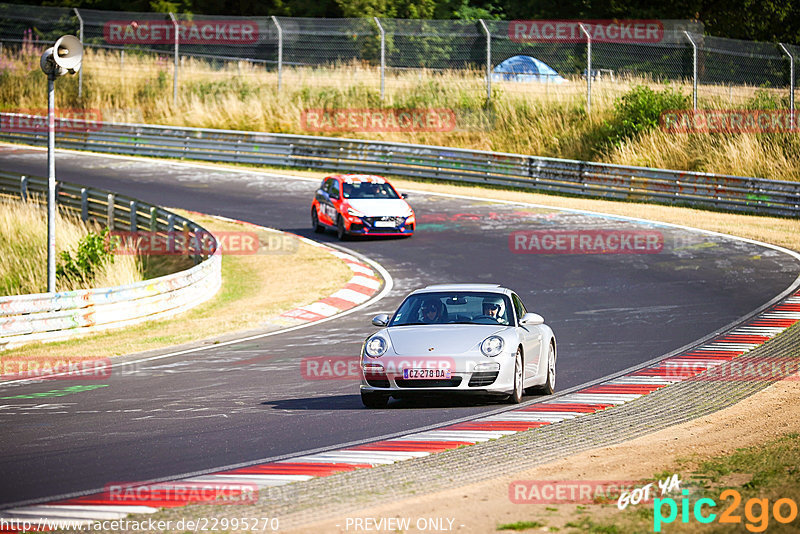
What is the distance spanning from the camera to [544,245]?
25016 millimetres

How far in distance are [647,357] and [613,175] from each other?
59.9 feet

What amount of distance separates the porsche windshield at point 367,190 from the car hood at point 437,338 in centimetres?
1534

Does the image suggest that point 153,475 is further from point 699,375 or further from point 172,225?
point 172,225

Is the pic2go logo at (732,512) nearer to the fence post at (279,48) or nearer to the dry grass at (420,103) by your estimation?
the dry grass at (420,103)

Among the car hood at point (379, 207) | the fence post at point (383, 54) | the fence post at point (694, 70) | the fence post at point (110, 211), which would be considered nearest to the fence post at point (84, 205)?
the fence post at point (110, 211)

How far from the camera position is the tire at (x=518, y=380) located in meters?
11.2

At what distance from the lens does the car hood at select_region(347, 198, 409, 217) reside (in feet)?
86.7

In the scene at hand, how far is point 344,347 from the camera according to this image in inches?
622

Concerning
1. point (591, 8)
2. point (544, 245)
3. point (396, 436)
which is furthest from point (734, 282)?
point (591, 8)

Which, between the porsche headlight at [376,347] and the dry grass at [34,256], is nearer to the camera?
the porsche headlight at [376,347]

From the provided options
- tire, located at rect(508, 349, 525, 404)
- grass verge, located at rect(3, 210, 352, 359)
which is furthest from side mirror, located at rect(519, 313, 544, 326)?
grass verge, located at rect(3, 210, 352, 359)
